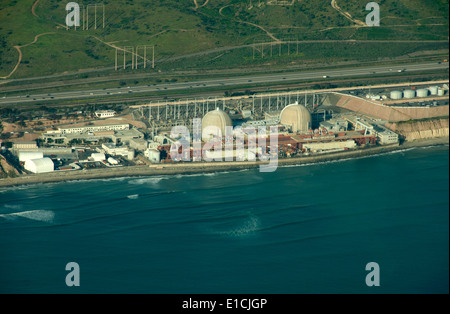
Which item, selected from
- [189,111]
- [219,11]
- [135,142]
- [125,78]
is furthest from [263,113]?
[219,11]

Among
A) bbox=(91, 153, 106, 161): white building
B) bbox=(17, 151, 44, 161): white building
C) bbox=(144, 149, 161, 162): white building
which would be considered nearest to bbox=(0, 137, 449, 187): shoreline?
bbox=(144, 149, 161, 162): white building

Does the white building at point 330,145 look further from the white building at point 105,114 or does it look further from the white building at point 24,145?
the white building at point 24,145

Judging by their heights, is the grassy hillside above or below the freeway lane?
above

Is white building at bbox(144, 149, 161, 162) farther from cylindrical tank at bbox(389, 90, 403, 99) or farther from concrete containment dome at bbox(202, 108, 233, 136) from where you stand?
cylindrical tank at bbox(389, 90, 403, 99)

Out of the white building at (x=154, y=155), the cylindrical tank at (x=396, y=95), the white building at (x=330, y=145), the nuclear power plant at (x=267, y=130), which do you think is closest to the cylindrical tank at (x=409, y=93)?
the cylindrical tank at (x=396, y=95)

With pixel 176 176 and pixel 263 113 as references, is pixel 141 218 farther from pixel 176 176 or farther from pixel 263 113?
pixel 263 113

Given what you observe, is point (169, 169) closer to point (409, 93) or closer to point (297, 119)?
point (297, 119)
